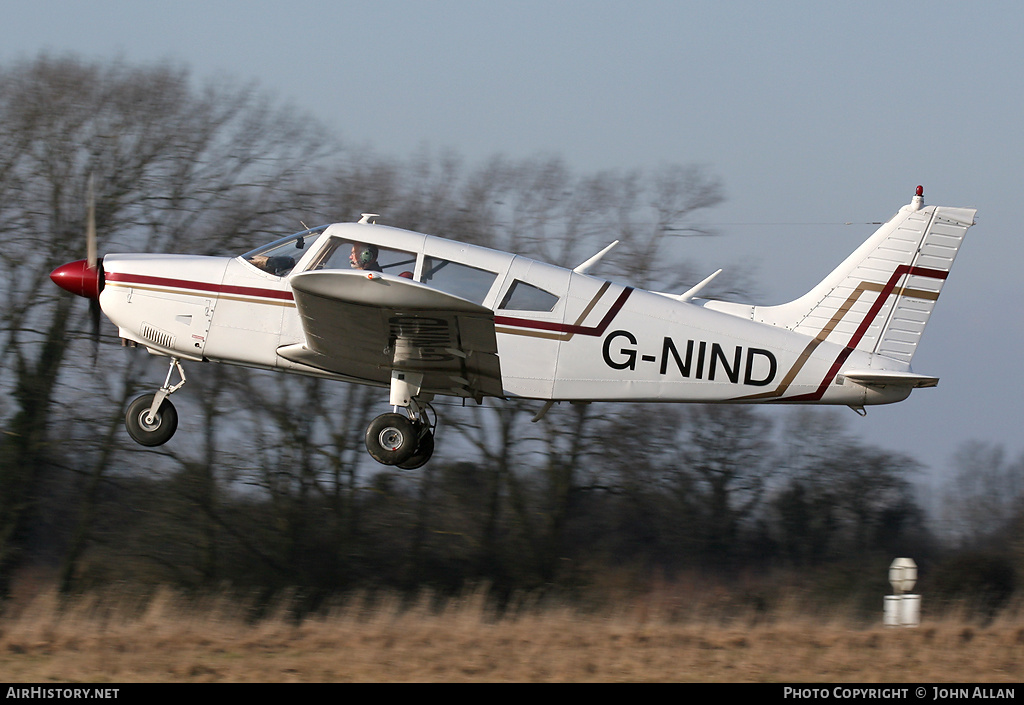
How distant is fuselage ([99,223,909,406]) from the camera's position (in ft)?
30.6

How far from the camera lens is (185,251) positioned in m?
17.8

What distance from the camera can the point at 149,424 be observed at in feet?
32.4

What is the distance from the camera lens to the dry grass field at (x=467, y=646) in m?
9.09

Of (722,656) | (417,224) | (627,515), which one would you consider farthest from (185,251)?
(722,656)

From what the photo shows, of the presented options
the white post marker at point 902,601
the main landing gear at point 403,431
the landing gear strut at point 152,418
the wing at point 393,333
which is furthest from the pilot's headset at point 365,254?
the white post marker at point 902,601

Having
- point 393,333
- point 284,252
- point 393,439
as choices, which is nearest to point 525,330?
point 393,333

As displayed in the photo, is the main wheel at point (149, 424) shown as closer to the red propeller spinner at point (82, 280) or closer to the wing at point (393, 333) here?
the red propeller spinner at point (82, 280)

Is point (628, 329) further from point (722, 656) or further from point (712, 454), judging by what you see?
point (712, 454)

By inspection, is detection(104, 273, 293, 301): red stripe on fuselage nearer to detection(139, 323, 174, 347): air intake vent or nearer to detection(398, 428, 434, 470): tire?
detection(139, 323, 174, 347): air intake vent

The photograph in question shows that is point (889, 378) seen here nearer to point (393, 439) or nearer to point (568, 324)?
point (568, 324)

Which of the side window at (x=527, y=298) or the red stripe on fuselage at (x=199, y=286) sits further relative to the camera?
the red stripe on fuselage at (x=199, y=286)

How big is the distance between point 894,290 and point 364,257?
16.3 ft

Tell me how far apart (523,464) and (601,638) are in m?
8.94

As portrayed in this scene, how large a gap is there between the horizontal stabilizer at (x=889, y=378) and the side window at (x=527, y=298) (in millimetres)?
2848
